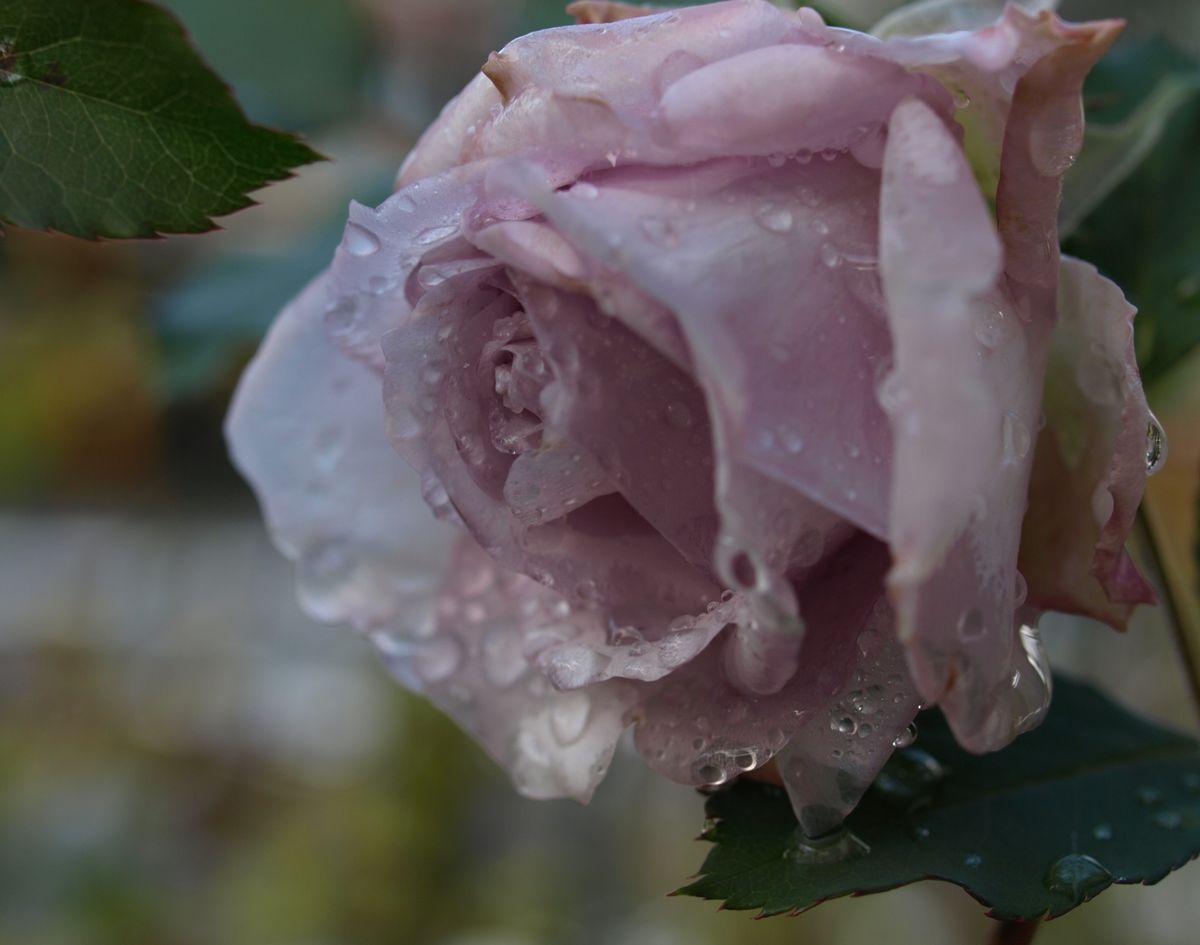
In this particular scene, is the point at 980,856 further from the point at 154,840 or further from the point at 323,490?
the point at 154,840

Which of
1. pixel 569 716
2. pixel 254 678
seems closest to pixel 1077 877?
pixel 569 716

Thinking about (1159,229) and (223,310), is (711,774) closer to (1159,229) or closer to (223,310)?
(1159,229)

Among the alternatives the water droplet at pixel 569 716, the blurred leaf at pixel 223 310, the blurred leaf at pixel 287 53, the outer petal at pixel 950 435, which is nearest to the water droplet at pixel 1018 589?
the outer petal at pixel 950 435

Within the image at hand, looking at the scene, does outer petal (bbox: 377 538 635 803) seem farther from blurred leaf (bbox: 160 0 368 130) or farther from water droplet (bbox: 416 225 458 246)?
blurred leaf (bbox: 160 0 368 130)

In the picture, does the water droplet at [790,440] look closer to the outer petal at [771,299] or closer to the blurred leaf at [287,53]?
the outer petal at [771,299]

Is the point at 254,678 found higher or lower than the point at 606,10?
lower
